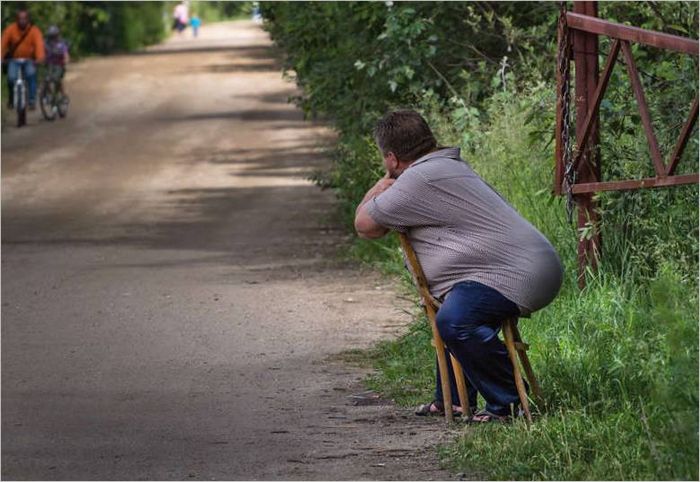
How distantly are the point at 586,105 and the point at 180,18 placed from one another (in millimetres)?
59193

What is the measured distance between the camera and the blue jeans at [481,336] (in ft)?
23.5

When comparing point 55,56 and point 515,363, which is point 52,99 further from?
point 515,363

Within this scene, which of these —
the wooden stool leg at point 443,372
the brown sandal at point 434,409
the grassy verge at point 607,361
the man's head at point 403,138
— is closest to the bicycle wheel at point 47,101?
the grassy verge at point 607,361

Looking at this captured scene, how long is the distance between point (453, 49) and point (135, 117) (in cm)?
1928

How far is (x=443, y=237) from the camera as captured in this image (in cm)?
731

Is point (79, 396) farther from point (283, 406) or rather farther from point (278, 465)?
point (278, 465)

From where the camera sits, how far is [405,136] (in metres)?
7.45

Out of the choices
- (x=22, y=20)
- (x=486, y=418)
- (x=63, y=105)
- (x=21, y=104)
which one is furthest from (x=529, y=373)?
(x=63, y=105)

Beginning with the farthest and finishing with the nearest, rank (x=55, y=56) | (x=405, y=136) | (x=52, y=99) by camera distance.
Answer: (x=52, y=99)
(x=55, y=56)
(x=405, y=136)

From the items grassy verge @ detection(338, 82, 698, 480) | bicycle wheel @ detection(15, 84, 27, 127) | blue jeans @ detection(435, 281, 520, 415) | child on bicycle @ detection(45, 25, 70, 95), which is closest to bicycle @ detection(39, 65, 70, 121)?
bicycle wheel @ detection(15, 84, 27, 127)

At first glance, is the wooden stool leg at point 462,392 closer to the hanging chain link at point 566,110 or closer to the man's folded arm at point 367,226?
the man's folded arm at point 367,226

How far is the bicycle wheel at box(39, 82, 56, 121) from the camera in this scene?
106 ft

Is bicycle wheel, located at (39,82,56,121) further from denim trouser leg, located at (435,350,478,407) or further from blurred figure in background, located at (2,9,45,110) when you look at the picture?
denim trouser leg, located at (435,350,478,407)

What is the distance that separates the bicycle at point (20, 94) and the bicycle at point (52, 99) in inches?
26.9
